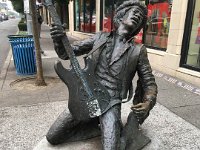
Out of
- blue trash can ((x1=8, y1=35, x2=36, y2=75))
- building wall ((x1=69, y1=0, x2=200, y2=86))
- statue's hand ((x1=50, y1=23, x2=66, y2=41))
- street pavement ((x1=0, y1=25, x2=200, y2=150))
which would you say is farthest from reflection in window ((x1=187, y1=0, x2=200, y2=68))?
statue's hand ((x1=50, y1=23, x2=66, y2=41))

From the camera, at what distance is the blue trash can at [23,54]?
22.5 feet

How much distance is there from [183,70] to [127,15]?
465 cm

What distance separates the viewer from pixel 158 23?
8266 mm

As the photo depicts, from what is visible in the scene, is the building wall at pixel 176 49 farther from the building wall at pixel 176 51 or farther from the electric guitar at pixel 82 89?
the electric guitar at pixel 82 89

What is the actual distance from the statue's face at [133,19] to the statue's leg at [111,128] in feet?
2.63

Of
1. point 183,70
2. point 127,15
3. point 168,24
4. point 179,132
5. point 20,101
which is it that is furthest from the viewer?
point 168,24

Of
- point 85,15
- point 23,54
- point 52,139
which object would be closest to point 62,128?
point 52,139

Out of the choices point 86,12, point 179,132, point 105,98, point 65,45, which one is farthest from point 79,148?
point 86,12

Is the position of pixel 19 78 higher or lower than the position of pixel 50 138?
lower

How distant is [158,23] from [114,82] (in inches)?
243

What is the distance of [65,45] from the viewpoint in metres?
2.42

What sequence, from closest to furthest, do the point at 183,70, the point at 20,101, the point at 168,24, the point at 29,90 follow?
1. the point at 20,101
2. the point at 29,90
3. the point at 183,70
4. the point at 168,24

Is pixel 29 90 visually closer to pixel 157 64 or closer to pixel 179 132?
pixel 179 132

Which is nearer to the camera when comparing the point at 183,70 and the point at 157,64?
the point at 183,70
